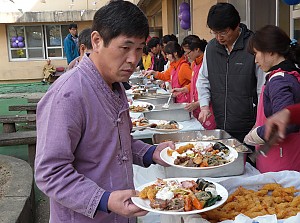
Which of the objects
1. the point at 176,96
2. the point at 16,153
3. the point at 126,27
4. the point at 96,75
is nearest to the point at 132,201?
the point at 96,75

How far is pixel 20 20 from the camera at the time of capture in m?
15.8

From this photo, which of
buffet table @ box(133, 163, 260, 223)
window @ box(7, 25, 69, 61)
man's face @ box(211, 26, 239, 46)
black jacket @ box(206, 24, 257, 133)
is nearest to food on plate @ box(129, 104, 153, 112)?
black jacket @ box(206, 24, 257, 133)

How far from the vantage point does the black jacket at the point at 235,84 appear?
2.69 meters

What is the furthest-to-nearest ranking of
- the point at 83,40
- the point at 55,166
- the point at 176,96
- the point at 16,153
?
the point at 16,153 → the point at 176,96 → the point at 83,40 → the point at 55,166

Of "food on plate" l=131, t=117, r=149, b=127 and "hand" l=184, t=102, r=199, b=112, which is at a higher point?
"hand" l=184, t=102, r=199, b=112

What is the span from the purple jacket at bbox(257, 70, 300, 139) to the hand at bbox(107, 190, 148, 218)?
103 centimetres

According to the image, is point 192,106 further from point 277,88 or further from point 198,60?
point 277,88

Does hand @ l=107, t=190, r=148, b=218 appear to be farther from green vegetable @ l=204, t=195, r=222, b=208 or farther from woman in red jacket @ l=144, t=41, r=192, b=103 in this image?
woman in red jacket @ l=144, t=41, r=192, b=103

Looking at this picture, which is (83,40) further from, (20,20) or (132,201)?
(20,20)

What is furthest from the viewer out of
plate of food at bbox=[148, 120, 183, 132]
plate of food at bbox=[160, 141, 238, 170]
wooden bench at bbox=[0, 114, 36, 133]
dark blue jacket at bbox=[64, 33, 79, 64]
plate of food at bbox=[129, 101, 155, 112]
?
dark blue jacket at bbox=[64, 33, 79, 64]

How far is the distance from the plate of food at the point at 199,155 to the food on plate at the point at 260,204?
16 cm

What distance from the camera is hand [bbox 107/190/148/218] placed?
1115 mm

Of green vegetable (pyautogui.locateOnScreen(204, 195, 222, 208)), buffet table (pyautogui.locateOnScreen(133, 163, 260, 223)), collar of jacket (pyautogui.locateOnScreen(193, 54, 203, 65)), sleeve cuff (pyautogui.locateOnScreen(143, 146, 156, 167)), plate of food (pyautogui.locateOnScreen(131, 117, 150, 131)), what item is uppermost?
collar of jacket (pyautogui.locateOnScreen(193, 54, 203, 65))

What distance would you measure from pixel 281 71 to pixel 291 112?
2.85 ft
